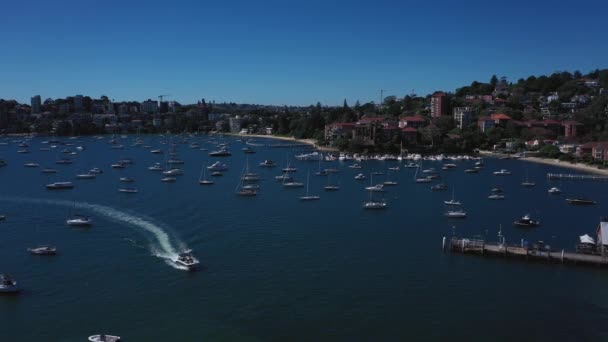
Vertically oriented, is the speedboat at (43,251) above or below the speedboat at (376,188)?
below

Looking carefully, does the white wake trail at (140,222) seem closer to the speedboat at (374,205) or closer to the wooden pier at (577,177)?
the speedboat at (374,205)

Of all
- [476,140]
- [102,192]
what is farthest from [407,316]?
[476,140]

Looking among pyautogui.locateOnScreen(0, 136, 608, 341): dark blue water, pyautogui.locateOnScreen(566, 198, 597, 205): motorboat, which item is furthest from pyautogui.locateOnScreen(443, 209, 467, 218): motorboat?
pyautogui.locateOnScreen(566, 198, 597, 205): motorboat

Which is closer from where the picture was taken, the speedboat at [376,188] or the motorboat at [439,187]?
the speedboat at [376,188]

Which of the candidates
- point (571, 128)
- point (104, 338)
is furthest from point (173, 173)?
point (571, 128)

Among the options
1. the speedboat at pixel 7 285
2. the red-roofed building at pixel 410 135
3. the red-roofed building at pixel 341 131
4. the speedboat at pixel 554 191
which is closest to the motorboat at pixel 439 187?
the speedboat at pixel 554 191

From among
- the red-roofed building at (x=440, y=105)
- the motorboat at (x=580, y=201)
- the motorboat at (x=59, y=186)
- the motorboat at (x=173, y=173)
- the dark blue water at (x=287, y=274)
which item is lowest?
the dark blue water at (x=287, y=274)
